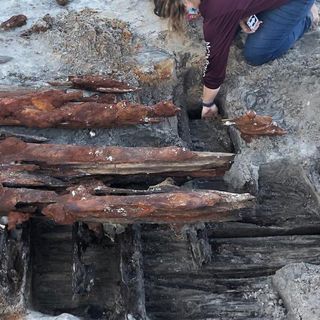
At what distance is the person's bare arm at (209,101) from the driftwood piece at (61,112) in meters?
0.44

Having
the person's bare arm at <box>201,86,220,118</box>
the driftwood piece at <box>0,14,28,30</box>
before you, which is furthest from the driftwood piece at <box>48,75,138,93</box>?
the driftwood piece at <box>0,14,28,30</box>

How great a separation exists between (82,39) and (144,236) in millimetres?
1344

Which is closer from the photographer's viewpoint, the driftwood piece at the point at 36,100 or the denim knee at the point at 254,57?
the driftwood piece at the point at 36,100

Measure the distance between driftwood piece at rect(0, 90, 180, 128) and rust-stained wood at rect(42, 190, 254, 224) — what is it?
1.95 feet

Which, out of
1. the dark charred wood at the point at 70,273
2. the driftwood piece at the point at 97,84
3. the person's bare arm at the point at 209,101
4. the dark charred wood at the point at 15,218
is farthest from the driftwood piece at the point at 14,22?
the dark charred wood at the point at 15,218

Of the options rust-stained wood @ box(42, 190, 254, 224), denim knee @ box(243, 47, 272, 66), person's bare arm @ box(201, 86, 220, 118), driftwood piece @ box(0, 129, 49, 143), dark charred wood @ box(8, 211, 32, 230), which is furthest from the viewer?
denim knee @ box(243, 47, 272, 66)

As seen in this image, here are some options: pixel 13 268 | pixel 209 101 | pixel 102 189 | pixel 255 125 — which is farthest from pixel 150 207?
pixel 209 101

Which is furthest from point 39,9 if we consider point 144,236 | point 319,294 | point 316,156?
point 319,294

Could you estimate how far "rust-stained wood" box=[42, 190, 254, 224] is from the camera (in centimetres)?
290

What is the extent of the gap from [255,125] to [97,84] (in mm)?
931

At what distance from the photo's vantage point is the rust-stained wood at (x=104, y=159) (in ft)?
10.3

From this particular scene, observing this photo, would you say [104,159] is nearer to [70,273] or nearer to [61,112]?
[61,112]

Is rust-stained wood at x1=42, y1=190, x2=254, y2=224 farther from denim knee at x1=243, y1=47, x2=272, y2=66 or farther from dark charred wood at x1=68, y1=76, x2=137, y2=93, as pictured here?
denim knee at x1=243, y1=47, x2=272, y2=66

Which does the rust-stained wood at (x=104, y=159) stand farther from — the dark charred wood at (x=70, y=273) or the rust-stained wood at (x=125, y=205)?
the dark charred wood at (x=70, y=273)
